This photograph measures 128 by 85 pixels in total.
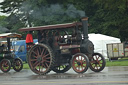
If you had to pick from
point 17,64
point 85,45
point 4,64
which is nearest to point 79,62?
point 85,45

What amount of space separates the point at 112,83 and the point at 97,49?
23018mm

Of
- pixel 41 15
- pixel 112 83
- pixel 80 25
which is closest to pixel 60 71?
pixel 80 25

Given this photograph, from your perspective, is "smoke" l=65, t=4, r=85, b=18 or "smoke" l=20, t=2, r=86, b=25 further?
"smoke" l=20, t=2, r=86, b=25

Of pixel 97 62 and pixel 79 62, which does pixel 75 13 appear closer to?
pixel 97 62

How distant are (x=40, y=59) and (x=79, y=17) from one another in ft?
60.7

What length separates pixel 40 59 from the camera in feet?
55.3

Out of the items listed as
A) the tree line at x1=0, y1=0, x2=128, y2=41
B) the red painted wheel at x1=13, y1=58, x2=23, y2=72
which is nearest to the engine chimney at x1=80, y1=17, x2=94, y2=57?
the red painted wheel at x1=13, y1=58, x2=23, y2=72

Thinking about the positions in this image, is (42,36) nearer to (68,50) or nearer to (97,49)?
(68,50)

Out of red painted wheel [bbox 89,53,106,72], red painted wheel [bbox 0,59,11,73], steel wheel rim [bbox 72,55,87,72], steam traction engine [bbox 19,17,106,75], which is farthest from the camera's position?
red painted wheel [bbox 0,59,11,73]

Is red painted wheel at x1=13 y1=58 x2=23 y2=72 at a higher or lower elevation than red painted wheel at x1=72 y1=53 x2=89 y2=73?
lower

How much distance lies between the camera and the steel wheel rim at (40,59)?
16.7 metres

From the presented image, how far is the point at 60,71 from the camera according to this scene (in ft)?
59.0

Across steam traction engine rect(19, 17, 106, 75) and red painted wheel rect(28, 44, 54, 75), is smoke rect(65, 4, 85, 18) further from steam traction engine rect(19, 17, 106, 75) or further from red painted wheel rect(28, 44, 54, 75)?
red painted wheel rect(28, 44, 54, 75)

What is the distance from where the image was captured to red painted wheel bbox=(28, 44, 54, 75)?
53.9 ft
